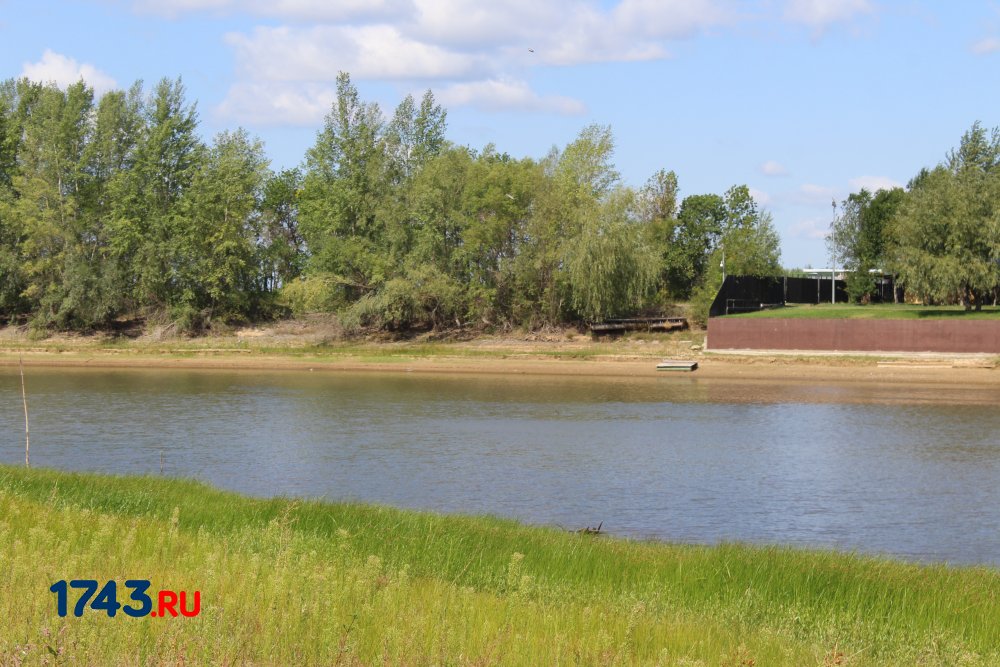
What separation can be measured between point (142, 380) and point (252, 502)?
3963 centimetres

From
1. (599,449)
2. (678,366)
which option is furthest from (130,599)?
(678,366)

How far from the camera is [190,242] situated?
234 ft

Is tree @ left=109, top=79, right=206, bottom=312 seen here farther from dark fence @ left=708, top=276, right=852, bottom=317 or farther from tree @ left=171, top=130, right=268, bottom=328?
dark fence @ left=708, top=276, right=852, bottom=317

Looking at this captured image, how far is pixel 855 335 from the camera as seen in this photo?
180 feet

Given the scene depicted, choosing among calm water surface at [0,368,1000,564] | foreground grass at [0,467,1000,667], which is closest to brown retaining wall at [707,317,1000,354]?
calm water surface at [0,368,1000,564]

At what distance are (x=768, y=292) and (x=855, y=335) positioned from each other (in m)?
18.4

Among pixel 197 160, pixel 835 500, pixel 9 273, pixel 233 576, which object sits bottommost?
pixel 835 500

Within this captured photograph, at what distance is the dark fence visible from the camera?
211ft

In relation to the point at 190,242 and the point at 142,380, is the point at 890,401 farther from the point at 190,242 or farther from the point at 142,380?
the point at 190,242

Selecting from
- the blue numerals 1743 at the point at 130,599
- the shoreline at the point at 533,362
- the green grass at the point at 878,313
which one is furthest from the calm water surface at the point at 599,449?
the blue numerals 1743 at the point at 130,599

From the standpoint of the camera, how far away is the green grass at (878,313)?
5675 centimetres

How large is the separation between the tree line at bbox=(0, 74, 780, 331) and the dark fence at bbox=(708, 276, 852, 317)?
224 centimetres

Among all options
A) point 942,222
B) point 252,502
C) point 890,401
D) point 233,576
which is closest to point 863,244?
point 942,222

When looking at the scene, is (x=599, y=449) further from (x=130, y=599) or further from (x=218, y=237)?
(x=218, y=237)
